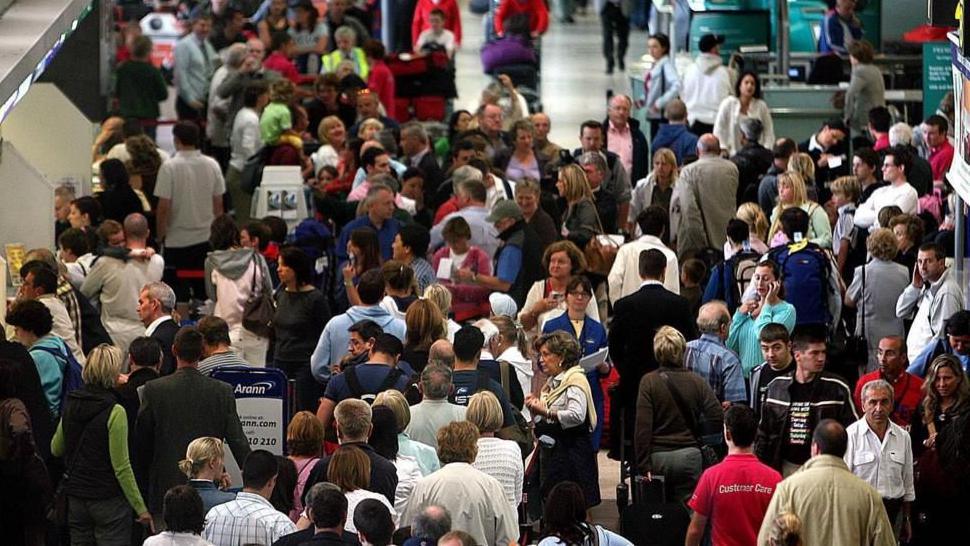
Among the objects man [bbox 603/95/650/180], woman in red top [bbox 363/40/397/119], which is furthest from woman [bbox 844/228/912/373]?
woman in red top [bbox 363/40/397/119]

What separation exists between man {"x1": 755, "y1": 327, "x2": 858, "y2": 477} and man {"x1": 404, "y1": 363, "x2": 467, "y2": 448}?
164 cm

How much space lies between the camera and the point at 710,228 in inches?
619

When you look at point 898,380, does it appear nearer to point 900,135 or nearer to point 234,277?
point 234,277

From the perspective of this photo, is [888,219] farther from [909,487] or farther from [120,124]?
[120,124]

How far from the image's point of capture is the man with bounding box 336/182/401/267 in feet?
46.5

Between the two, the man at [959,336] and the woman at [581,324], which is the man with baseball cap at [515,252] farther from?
the man at [959,336]

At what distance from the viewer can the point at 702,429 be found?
35.9ft

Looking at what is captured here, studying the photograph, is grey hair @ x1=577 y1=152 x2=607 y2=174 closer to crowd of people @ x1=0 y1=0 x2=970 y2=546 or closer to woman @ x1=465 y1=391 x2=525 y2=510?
crowd of people @ x1=0 y1=0 x2=970 y2=546

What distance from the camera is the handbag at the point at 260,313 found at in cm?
1309

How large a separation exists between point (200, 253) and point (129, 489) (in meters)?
6.47

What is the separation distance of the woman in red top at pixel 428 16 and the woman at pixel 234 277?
10645 millimetres

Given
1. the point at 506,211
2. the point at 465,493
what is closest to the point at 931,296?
the point at 506,211

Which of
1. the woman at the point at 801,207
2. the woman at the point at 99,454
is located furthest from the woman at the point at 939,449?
the woman at the point at 99,454

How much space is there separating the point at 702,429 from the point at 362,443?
2.43 m
